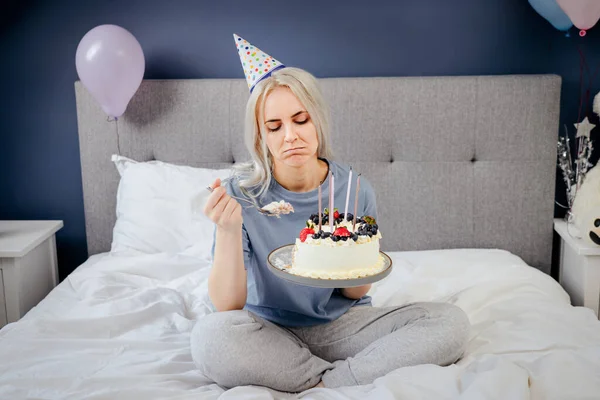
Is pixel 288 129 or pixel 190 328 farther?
pixel 190 328

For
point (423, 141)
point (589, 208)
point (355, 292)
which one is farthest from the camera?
point (423, 141)

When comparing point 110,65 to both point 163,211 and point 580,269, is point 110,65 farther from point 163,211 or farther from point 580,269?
point 580,269

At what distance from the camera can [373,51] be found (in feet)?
8.96

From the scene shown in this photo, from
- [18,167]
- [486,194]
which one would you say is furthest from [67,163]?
[486,194]

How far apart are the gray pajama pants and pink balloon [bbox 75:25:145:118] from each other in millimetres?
1242

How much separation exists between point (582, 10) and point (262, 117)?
4.49ft

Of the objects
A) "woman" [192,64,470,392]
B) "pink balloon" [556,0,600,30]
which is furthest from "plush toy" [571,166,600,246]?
"woman" [192,64,470,392]

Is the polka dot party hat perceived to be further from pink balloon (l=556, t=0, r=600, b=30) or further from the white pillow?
pink balloon (l=556, t=0, r=600, b=30)

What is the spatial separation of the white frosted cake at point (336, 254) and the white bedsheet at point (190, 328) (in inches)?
10.3

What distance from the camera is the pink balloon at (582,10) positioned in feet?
7.54

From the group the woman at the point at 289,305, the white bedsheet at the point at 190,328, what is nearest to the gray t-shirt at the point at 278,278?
the woman at the point at 289,305

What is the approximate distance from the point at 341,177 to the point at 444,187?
0.90 m

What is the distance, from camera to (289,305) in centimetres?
172

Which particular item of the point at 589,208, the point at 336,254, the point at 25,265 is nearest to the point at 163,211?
the point at 25,265
